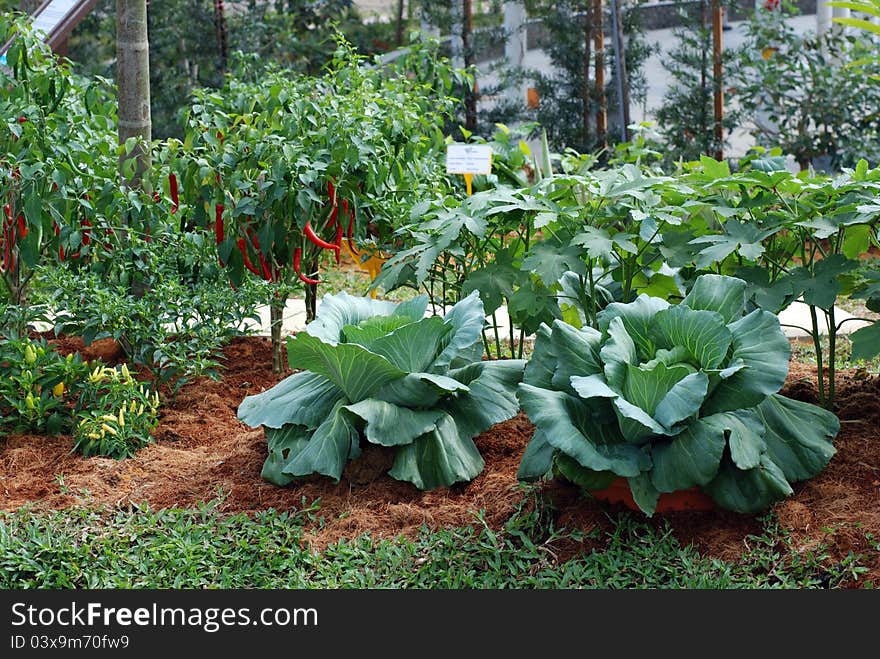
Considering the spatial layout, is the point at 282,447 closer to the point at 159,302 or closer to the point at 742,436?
the point at 159,302

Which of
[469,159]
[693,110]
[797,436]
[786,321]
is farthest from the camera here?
[693,110]

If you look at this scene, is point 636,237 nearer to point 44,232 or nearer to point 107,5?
point 44,232

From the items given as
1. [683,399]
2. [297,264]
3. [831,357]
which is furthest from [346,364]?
[831,357]

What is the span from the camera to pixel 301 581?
287 cm

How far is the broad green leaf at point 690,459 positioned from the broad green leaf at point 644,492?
27mm

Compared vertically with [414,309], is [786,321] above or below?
below

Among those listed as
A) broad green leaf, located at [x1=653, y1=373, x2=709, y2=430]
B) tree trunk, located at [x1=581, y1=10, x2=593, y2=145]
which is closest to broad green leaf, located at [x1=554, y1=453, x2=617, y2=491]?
broad green leaf, located at [x1=653, y1=373, x2=709, y2=430]

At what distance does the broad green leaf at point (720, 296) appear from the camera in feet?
10.5

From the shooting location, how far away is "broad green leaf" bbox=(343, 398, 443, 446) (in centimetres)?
324

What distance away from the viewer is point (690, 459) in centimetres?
288

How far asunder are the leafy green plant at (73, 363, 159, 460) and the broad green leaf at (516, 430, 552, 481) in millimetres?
1469

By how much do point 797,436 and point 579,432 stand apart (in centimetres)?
78

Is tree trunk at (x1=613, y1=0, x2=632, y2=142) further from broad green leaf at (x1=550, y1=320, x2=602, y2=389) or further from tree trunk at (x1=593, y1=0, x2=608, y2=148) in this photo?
broad green leaf at (x1=550, y1=320, x2=602, y2=389)

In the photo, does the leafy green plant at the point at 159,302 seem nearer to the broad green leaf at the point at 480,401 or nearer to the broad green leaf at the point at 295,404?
the broad green leaf at the point at 295,404
